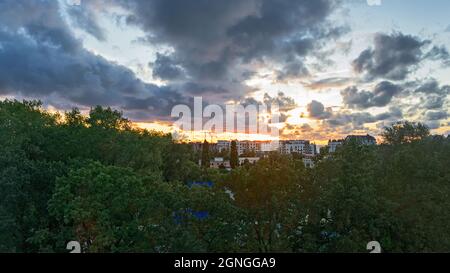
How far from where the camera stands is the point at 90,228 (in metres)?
16.8

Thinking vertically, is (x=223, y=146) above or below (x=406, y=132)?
above

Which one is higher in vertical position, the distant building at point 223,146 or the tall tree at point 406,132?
the distant building at point 223,146

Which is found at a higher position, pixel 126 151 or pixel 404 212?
pixel 126 151

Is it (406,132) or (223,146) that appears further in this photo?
(223,146)

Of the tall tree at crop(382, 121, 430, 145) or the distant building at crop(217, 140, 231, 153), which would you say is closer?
the tall tree at crop(382, 121, 430, 145)

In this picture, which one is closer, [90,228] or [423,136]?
[90,228]

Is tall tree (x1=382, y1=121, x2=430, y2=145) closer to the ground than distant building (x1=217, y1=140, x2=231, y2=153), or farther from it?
closer to the ground

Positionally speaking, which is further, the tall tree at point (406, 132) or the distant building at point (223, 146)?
the distant building at point (223, 146)
